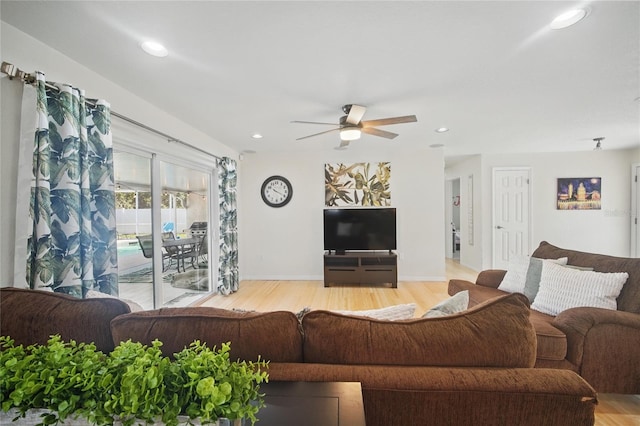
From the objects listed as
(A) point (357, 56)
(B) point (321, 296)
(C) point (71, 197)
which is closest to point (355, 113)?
(A) point (357, 56)

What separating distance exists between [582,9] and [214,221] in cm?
442

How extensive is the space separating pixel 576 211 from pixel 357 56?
19.0 ft

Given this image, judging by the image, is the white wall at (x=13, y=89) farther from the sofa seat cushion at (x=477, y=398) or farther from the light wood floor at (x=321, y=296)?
the light wood floor at (x=321, y=296)

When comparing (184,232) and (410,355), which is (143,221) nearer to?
(184,232)

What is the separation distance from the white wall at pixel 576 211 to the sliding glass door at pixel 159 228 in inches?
209

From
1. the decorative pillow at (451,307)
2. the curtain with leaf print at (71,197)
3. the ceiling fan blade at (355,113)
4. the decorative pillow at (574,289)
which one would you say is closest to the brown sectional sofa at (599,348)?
the decorative pillow at (574,289)

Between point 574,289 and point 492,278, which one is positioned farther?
point 492,278

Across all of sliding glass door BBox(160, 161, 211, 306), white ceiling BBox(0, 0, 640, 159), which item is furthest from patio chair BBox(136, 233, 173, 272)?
white ceiling BBox(0, 0, 640, 159)

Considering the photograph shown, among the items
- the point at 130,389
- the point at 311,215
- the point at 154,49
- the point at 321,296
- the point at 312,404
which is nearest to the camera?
the point at 130,389

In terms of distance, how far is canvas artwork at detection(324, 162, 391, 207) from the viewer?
475 centimetres

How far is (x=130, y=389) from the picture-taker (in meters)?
0.55

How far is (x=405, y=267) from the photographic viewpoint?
477 cm

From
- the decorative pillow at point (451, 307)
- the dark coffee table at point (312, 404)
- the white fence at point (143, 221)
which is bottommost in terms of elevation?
the dark coffee table at point (312, 404)

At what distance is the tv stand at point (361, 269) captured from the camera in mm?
4328
